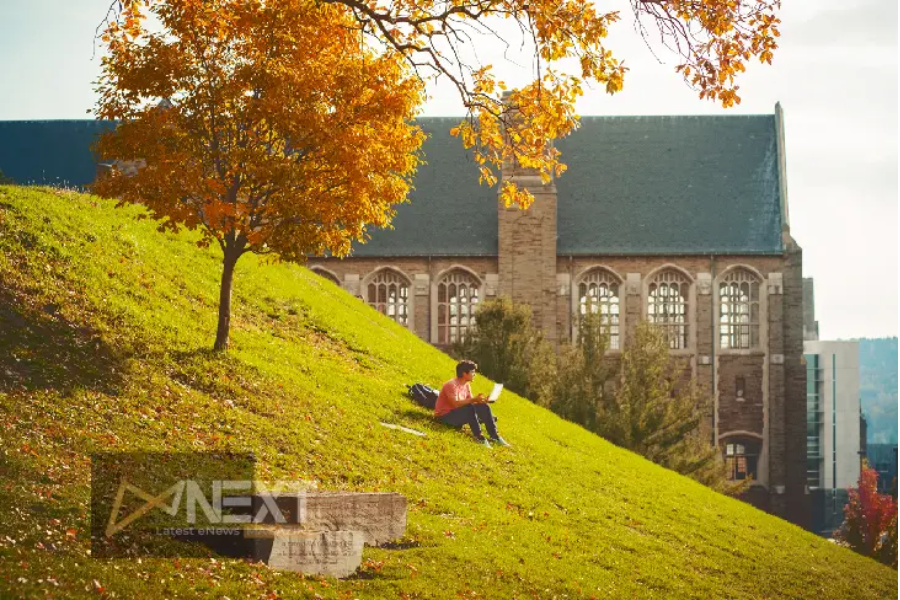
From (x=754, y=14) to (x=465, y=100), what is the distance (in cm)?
359

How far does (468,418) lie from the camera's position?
1931cm

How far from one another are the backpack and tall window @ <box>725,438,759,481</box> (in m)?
25.3

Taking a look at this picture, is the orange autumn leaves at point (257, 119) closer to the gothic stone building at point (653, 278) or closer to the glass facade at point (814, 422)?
the gothic stone building at point (653, 278)

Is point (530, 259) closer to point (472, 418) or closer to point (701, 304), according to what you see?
point (701, 304)

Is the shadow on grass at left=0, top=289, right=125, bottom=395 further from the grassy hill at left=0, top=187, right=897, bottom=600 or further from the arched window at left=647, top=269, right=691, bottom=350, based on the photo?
the arched window at left=647, top=269, right=691, bottom=350

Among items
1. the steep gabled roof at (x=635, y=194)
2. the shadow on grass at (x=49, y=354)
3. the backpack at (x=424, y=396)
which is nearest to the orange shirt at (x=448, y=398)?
the backpack at (x=424, y=396)

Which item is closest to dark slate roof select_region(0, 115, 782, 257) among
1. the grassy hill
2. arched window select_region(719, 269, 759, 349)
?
arched window select_region(719, 269, 759, 349)

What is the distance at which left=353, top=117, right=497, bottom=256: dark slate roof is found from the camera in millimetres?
44125

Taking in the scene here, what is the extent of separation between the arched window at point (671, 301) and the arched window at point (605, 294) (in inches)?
49.8

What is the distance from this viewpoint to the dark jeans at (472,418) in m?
19.2

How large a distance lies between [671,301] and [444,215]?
8.84 meters

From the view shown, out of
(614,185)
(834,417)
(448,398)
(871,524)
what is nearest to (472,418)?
(448,398)

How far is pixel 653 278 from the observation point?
44.3m

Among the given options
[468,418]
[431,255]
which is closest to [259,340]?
[468,418]
